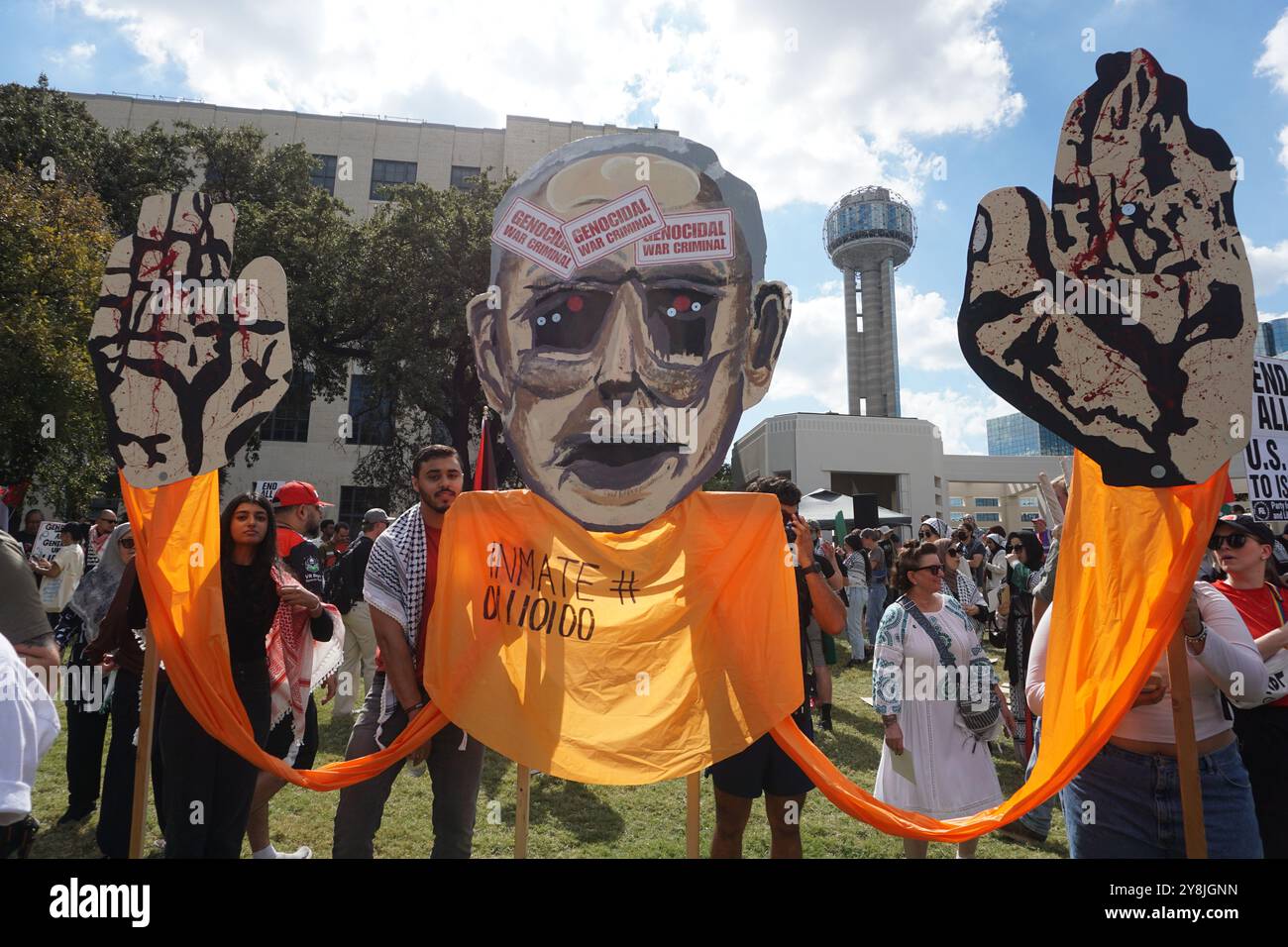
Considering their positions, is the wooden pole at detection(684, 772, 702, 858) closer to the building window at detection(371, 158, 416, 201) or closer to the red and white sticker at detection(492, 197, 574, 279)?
the red and white sticker at detection(492, 197, 574, 279)

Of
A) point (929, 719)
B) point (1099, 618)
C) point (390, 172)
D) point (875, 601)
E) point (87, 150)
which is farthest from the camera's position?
point (390, 172)

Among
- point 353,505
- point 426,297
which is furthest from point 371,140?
point 426,297

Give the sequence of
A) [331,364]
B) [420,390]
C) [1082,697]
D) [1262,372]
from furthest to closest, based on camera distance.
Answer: [331,364] < [420,390] < [1262,372] < [1082,697]

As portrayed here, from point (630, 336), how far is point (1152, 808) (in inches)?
98.4

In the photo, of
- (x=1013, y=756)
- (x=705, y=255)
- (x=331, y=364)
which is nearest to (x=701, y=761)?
(x=705, y=255)

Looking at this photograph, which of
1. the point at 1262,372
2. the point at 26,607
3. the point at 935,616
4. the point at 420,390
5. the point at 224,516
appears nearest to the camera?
the point at 26,607

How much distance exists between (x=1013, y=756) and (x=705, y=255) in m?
5.39

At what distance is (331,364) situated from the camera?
20.5 meters

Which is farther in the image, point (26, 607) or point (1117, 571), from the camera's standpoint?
point (26, 607)

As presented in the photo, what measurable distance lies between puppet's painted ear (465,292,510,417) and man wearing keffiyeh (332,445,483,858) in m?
0.52

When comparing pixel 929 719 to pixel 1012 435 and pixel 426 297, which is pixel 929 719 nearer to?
pixel 426 297

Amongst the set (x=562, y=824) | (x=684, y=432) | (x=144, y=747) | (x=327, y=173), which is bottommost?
(x=562, y=824)

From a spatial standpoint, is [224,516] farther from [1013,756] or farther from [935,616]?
[1013,756]

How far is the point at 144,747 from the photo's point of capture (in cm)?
289
